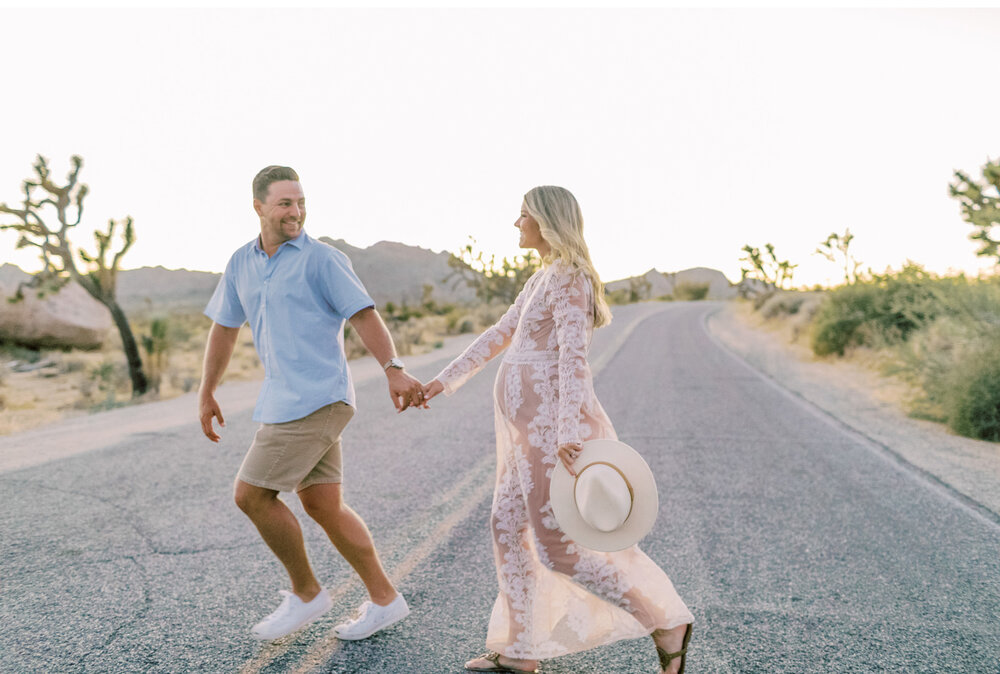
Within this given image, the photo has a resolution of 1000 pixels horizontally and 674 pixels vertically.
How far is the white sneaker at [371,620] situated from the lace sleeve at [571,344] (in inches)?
42.6

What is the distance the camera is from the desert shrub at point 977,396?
29.0 feet

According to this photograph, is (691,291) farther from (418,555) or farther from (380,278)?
(418,555)

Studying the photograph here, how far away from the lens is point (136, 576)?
3.94 metres

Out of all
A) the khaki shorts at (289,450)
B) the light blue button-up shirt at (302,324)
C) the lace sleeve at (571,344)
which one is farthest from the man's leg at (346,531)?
the lace sleeve at (571,344)

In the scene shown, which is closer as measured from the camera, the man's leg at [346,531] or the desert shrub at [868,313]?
the man's leg at [346,531]

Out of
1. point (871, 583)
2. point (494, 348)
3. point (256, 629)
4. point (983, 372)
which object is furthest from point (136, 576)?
point (983, 372)

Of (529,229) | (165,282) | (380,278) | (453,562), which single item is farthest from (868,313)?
(165,282)

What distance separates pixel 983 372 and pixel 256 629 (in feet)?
29.2

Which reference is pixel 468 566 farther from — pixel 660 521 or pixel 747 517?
pixel 747 517

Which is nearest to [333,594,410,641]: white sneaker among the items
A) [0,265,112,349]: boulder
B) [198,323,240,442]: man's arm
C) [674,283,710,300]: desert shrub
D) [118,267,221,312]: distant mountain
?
[198,323,240,442]: man's arm

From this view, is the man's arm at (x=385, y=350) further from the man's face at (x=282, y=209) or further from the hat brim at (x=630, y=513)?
the hat brim at (x=630, y=513)

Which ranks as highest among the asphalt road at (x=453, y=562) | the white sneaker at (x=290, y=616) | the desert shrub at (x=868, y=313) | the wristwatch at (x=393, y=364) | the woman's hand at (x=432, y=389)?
the desert shrub at (x=868, y=313)

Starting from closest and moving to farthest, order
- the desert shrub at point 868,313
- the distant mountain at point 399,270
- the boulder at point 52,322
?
the desert shrub at point 868,313 → the boulder at point 52,322 → the distant mountain at point 399,270

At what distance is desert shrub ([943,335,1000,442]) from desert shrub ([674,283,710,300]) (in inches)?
3602
